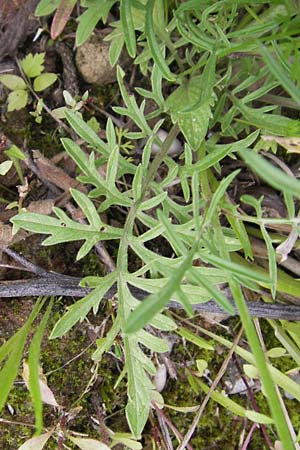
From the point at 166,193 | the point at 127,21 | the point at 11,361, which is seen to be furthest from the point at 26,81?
the point at 11,361

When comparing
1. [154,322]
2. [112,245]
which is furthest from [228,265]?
[112,245]

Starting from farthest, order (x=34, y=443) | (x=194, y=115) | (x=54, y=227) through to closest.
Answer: (x=34, y=443) < (x=194, y=115) < (x=54, y=227)

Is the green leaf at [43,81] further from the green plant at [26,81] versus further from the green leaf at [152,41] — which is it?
the green leaf at [152,41]

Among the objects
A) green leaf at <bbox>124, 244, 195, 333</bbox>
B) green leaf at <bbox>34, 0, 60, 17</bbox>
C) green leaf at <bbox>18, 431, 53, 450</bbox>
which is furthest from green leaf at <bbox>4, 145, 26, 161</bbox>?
green leaf at <bbox>124, 244, 195, 333</bbox>

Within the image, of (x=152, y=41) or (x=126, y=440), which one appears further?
(x=126, y=440)

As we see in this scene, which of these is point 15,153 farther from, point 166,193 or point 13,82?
point 166,193

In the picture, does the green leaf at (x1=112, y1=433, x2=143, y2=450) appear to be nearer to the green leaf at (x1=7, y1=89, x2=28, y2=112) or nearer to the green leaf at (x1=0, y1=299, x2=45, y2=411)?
the green leaf at (x1=0, y1=299, x2=45, y2=411)
